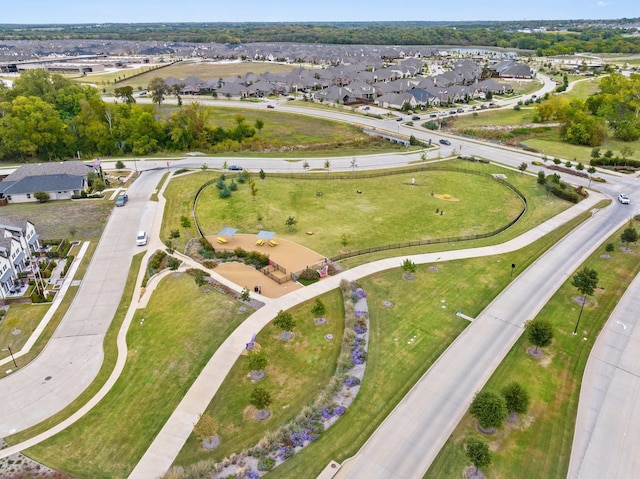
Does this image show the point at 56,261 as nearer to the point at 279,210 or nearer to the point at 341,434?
the point at 279,210

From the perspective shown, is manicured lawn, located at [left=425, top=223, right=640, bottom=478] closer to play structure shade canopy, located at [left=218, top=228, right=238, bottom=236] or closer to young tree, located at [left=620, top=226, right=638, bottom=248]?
young tree, located at [left=620, top=226, right=638, bottom=248]

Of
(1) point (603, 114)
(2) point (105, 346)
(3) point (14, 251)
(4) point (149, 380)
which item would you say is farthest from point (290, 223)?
(1) point (603, 114)

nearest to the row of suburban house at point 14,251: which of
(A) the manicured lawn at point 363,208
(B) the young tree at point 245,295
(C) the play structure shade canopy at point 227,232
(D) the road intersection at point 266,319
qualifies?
(D) the road intersection at point 266,319

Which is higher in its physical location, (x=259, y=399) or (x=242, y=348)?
(x=259, y=399)

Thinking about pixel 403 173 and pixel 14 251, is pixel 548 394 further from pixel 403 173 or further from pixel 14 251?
pixel 403 173

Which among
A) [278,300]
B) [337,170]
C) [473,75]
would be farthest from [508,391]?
[473,75]

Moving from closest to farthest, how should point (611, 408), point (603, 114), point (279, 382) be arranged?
1. point (611, 408)
2. point (279, 382)
3. point (603, 114)
